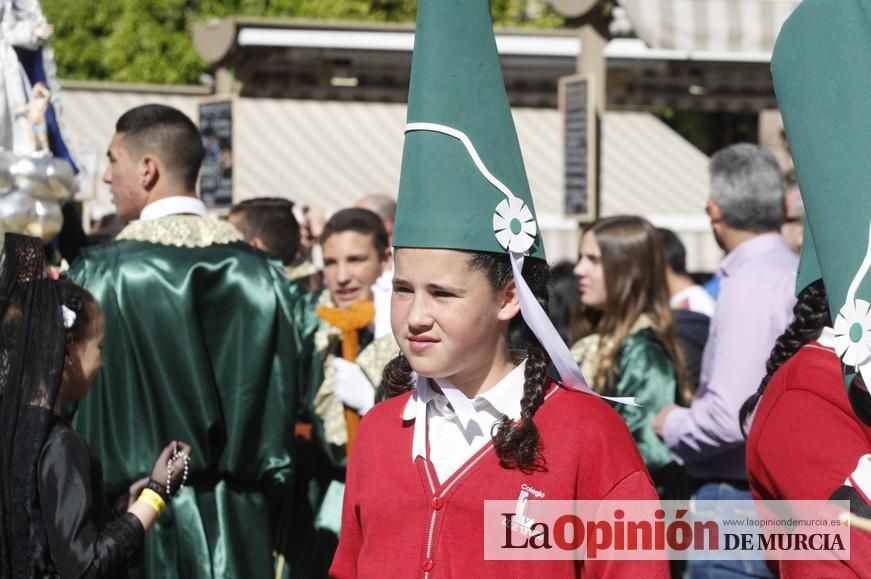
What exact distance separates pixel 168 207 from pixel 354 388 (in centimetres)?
91

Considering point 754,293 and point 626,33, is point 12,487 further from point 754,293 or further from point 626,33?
point 626,33

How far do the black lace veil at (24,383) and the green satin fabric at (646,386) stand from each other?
95.6 inches

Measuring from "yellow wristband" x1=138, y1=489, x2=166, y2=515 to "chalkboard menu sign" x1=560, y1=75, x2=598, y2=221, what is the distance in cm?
516

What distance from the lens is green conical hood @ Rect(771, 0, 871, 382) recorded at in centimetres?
233

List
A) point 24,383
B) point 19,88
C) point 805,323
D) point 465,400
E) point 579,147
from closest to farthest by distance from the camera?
point 465,400
point 805,323
point 24,383
point 19,88
point 579,147

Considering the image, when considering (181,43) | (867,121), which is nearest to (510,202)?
(867,121)

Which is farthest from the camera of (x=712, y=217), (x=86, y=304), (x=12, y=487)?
(x=712, y=217)

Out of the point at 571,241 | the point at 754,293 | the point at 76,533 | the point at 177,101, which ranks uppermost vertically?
the point at 177,101

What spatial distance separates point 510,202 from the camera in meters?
2.79

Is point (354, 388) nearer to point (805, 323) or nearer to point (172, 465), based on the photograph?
point (172, 465)

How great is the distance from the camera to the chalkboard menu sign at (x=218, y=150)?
31.8 ft

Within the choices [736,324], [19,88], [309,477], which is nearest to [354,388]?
[309,477]

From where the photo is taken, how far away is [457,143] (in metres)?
2.78

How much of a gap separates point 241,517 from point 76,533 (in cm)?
156
